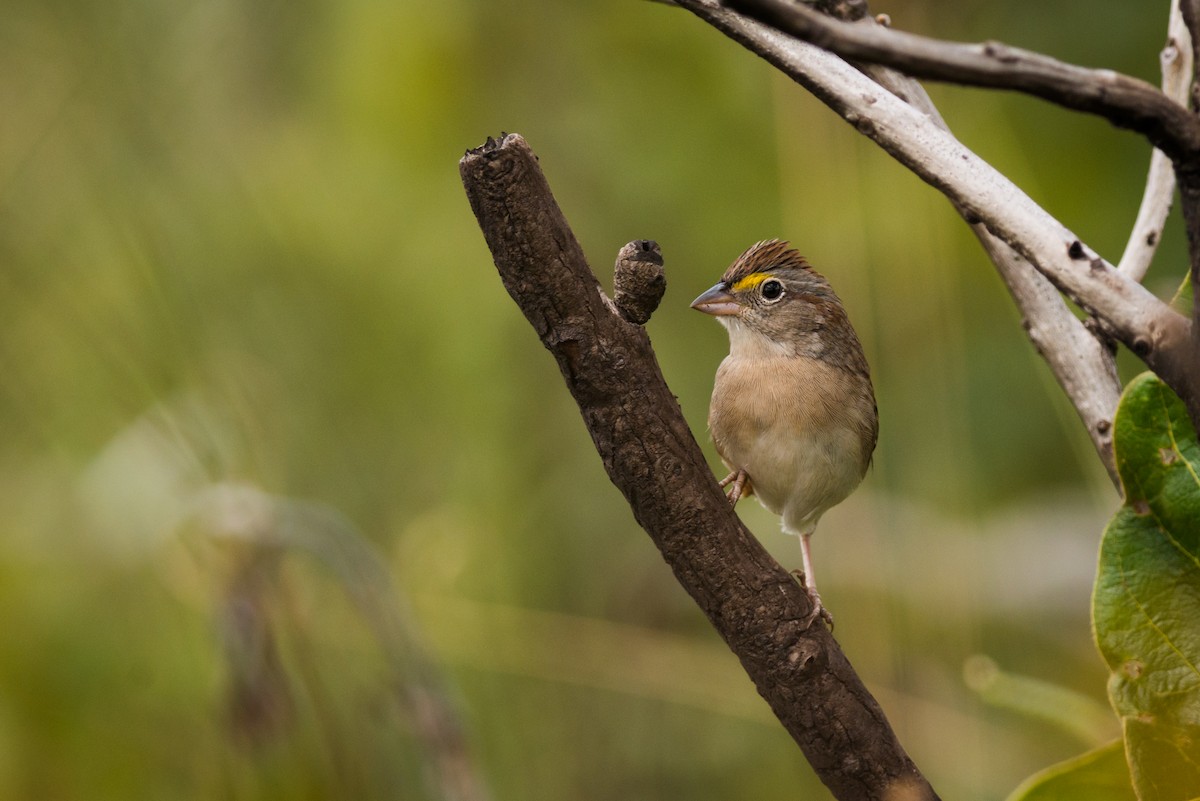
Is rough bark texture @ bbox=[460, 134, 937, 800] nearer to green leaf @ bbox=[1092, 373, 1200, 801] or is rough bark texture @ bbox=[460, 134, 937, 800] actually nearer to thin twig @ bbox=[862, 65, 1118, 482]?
green leaf @ bbox=[1092, 373, 1200, 801]

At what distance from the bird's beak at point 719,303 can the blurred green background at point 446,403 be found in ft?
2.67

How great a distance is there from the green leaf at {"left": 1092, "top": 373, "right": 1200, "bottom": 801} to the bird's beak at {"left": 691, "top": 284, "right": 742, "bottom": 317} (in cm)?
150

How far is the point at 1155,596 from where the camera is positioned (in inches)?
52.8

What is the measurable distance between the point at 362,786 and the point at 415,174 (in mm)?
2699

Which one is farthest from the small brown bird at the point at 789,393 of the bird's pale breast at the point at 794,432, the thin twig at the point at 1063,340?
the thin twig at the point at 1063,340

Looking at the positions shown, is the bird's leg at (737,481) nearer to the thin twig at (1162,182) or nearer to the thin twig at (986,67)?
the thin twig at (1162,182)

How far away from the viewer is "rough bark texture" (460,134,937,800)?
4.16 feet

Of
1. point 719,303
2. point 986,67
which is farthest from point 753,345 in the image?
point 986,67

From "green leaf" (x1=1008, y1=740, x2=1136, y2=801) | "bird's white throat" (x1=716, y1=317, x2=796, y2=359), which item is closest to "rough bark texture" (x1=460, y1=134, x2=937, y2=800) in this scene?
"green leaf" (x1=1008, y1=740, x2=1136, y2=801)

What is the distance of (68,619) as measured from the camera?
3.72 m

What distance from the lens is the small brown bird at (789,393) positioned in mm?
2617

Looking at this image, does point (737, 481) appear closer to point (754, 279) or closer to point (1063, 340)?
point (754, 279)

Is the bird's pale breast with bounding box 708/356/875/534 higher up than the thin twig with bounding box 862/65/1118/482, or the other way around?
the bird's pale breast with bounding box 708/356/875/534

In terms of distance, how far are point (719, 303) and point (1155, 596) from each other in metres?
1.58
